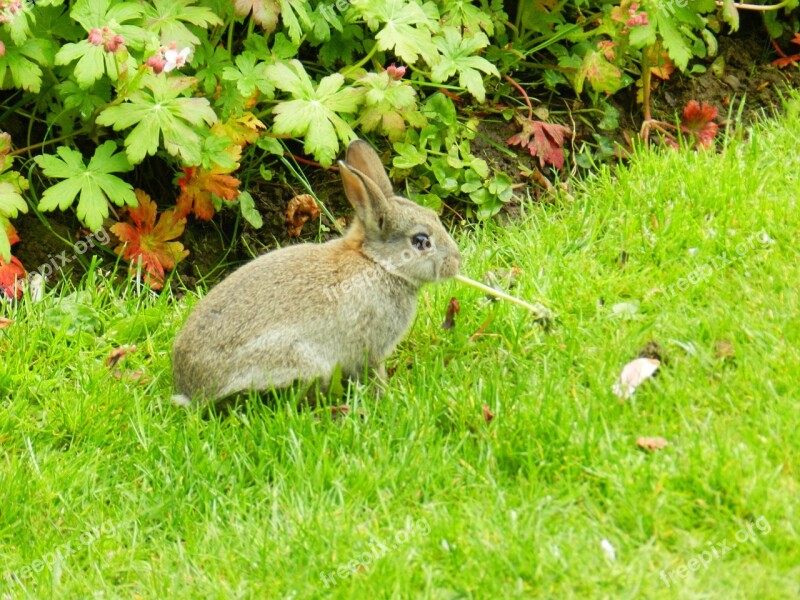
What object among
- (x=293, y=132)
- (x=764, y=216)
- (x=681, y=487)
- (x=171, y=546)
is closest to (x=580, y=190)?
(x=764, y=216)

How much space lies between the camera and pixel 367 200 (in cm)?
493

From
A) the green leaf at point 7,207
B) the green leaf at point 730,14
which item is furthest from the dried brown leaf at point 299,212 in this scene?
the green leaf at point 730,14

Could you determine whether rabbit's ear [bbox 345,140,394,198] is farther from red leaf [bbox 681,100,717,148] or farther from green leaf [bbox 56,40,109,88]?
red leaf [bbox 681,100,717,148]

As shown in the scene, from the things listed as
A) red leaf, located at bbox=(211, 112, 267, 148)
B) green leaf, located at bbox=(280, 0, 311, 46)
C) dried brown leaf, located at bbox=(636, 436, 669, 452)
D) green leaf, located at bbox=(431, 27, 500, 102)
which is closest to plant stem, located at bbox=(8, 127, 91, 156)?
red leaf, located at bbox=(211, 112, 267, 148)

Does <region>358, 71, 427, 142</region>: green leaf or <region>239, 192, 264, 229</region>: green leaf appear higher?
<region>358, 71, 427, 142</region>: green leaf

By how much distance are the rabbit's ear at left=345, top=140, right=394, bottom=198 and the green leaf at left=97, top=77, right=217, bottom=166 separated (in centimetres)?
76

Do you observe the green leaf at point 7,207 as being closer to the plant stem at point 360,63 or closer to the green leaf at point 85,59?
the green leaf at point 85,59

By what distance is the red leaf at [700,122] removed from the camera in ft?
21.6

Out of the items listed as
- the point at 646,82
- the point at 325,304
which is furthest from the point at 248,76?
the point at 646,82

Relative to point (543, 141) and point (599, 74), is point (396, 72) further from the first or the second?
point (599, 74)

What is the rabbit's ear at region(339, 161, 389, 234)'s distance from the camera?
485 centimetres

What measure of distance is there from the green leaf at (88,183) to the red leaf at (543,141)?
2361 millimetres

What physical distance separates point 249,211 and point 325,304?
1.51 m

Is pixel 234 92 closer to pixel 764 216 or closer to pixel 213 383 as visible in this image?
pixel 213 383
